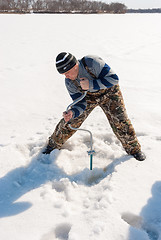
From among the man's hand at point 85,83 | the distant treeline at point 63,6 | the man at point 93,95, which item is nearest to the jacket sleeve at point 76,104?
the man at point 93,95

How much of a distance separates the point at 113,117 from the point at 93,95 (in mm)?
349

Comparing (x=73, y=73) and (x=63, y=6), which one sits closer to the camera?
(x=73, y=73)

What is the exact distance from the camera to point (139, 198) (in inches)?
82.0

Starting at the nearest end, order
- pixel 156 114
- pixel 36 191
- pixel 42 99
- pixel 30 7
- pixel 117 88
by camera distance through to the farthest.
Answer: pixel 36 191 → pixel 117 88 → pixel 156 114 → pixel 42 99 → pixel 30 7

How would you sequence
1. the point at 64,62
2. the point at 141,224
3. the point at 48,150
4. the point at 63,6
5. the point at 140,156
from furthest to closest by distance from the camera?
the point at 63,6, the point at 48,150, the point at 140,156, the point at 64,62, the point at 141,224

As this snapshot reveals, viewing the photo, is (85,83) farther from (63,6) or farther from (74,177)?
(63,6)

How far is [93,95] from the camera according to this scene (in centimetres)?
243

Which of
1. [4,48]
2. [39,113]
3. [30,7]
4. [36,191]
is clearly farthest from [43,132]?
[30,7]

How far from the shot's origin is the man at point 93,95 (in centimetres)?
216

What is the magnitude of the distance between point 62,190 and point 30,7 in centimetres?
4767

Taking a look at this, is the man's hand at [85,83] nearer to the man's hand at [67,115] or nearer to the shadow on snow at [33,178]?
the man's hand at [67,115]

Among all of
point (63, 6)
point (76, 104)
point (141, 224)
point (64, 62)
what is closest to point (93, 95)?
point (76, 104)

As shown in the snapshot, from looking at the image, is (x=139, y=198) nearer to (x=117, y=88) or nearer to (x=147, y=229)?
(x=147, y=229)

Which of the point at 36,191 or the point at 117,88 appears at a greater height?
the point at 117,88
